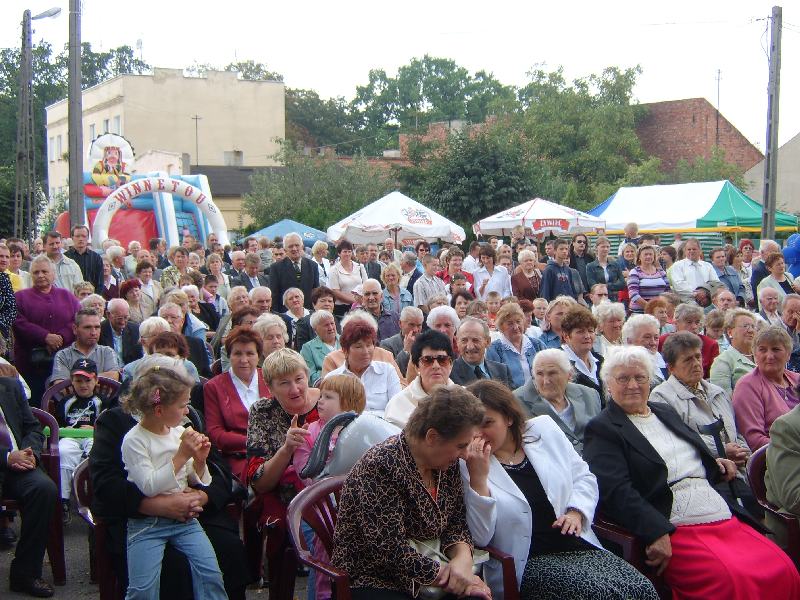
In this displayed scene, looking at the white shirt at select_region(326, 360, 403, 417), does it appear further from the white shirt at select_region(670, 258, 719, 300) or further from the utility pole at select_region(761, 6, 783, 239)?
the utility pole at select_region(761, 6, 783, 239)

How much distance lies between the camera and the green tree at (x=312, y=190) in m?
34.8

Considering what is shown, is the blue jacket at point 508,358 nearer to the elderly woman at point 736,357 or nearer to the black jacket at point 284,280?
the elderly woman at point 736,357

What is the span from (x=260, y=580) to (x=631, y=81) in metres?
46.0

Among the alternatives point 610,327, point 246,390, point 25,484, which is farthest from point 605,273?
point 25,484

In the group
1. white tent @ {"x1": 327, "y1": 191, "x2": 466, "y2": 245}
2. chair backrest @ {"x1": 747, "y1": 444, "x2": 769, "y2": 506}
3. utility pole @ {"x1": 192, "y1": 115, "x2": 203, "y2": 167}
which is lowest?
chair backrest @ {"x1": 747, "y1": 444, "x2": 769, "y2": 506}

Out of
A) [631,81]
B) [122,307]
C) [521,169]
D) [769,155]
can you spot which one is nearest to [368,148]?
[631,81]

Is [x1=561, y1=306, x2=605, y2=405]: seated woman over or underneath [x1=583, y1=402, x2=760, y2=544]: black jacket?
over

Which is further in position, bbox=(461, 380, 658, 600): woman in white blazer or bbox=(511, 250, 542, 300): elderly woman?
bbox=(511, 250, 542, 300): elderly woman

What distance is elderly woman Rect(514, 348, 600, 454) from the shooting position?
503cm

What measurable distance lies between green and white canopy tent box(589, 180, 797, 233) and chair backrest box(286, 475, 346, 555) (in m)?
19.2

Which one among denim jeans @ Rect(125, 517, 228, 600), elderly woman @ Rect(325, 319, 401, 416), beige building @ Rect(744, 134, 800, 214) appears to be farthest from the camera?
beige building @ Rect(744, 134, 800, 214)

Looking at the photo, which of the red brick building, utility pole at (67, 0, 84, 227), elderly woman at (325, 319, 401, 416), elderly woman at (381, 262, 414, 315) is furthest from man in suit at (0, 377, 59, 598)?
the red brick building

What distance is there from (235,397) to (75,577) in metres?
1.40

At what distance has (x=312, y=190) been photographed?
3538cm
